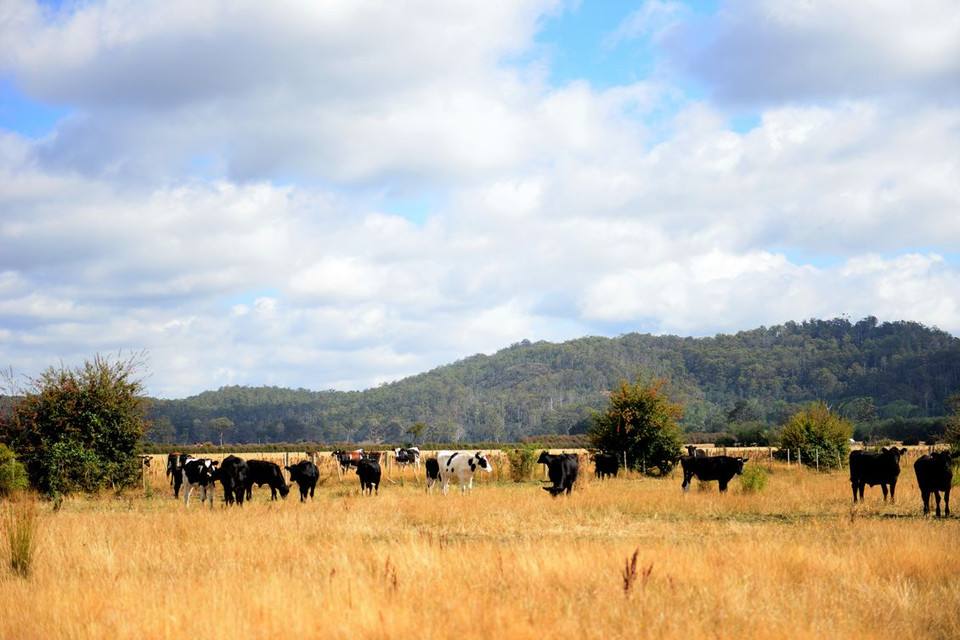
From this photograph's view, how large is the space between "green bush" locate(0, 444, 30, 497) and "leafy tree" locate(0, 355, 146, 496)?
1451 mm

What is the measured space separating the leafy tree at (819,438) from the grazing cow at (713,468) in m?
15.5

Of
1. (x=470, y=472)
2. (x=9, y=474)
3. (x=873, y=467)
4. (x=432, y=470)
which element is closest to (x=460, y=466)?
(x=470, y=472)

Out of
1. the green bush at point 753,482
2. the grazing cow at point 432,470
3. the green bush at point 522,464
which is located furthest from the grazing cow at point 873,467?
the grazing cow at point 432,470

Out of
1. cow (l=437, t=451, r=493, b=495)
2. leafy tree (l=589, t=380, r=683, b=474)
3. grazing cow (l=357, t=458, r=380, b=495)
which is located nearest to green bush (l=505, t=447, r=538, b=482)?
cow (l=437, t=451, r=493, b=495)

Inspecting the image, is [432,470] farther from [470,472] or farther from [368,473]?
[368,473]

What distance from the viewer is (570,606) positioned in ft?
26.9

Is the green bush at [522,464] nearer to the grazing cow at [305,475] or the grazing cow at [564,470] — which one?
the grazing cow at [564,470]

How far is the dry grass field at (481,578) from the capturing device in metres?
8.09

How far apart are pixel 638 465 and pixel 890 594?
91.6 feet

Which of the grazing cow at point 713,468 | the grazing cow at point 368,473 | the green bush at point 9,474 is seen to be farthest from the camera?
the grazing cow at point 368,473

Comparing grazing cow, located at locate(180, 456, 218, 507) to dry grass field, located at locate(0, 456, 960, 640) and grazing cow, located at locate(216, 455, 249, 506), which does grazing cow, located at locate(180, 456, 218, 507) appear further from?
dry grass field, located at locate(0, 456, 960, 640)

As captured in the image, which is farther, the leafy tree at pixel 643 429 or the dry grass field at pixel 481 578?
the leafy tree at pixel 643 429

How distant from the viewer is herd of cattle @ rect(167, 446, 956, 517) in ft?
63.5

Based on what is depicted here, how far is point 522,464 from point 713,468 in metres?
9.45
